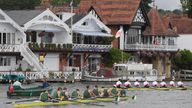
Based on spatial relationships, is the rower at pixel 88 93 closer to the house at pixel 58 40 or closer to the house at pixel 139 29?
the house at pixel 58 40

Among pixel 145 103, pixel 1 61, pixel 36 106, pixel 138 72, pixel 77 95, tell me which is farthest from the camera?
pixel 138 72

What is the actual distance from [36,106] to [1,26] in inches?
1441

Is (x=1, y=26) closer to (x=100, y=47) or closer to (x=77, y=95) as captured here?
(x=100, y=47)

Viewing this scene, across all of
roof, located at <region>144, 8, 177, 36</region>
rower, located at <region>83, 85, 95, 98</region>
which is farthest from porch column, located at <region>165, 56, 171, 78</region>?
rower, located at <region>83, 85, 95, 98</region>

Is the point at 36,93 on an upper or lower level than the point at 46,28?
lower

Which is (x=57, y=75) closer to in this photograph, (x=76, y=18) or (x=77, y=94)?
(x=76, y=18)

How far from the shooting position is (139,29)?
110m

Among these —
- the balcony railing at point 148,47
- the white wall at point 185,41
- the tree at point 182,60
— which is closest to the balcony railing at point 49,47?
the balcony railing at point 148,47

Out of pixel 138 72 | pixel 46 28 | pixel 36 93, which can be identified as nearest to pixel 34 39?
pixel 46 28

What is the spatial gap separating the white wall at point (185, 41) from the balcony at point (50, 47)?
36378 millimetres

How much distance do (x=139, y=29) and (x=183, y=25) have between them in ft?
67.8

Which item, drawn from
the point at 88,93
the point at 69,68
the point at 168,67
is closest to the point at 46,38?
the point at 69,68

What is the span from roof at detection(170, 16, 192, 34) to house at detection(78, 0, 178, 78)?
1278cm

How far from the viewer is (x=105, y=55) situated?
103 m
